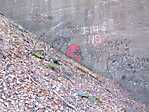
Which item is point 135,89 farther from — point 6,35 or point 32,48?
point 6,35

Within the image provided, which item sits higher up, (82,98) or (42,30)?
(42,30)

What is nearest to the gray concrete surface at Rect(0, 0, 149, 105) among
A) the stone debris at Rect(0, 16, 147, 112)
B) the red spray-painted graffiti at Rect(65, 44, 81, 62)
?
the red spray-painted graffiti at Rect(65, 44, 81, 62)

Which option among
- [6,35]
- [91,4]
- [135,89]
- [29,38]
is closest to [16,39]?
[6,35]

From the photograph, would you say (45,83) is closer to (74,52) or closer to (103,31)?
(74,52)

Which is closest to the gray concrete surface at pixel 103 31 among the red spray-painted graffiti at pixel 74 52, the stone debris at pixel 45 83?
the red spray-painted graffiti at pixel 74 52

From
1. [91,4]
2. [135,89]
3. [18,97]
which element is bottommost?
[135,89]

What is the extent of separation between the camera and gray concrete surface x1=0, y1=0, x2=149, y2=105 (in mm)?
10453

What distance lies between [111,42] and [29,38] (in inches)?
95.4

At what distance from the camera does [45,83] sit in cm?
725

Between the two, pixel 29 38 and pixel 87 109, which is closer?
pixel 87 109

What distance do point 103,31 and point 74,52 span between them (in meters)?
1.09

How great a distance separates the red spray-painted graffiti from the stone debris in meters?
0.28

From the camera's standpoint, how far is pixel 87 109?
A: 23.0 feet

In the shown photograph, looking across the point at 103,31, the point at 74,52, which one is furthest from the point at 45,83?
the point at 103,31
